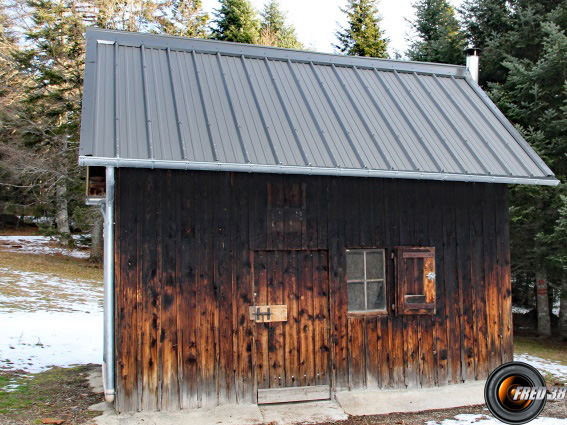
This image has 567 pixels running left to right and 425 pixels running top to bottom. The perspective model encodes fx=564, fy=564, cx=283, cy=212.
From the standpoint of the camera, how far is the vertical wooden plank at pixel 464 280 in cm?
804

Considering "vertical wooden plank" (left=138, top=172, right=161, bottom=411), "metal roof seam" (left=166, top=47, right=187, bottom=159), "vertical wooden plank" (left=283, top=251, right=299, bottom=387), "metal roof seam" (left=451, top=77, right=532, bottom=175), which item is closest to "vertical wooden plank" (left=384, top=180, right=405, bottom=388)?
"vertical wooden plank" (left=283, top=251, right=299, bottom=387)

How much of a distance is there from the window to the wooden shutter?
236 mm

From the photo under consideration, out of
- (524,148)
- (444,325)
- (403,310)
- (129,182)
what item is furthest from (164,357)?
(524,148)

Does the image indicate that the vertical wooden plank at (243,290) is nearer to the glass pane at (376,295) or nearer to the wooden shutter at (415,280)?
the glass pane at (376,295)

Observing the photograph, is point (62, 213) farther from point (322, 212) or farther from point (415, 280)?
point (415, 280)

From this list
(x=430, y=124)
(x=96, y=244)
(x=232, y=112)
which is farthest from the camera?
(x=96, y=244)

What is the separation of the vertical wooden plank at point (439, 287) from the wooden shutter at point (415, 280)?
20cm

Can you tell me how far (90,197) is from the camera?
8.19 meters

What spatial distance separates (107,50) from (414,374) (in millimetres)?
6349

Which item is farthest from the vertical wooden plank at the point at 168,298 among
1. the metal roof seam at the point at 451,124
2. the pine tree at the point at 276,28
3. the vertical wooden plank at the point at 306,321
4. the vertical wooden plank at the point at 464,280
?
the pine tree at the point at 276,28

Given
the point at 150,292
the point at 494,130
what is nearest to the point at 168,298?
the point at 150,292
